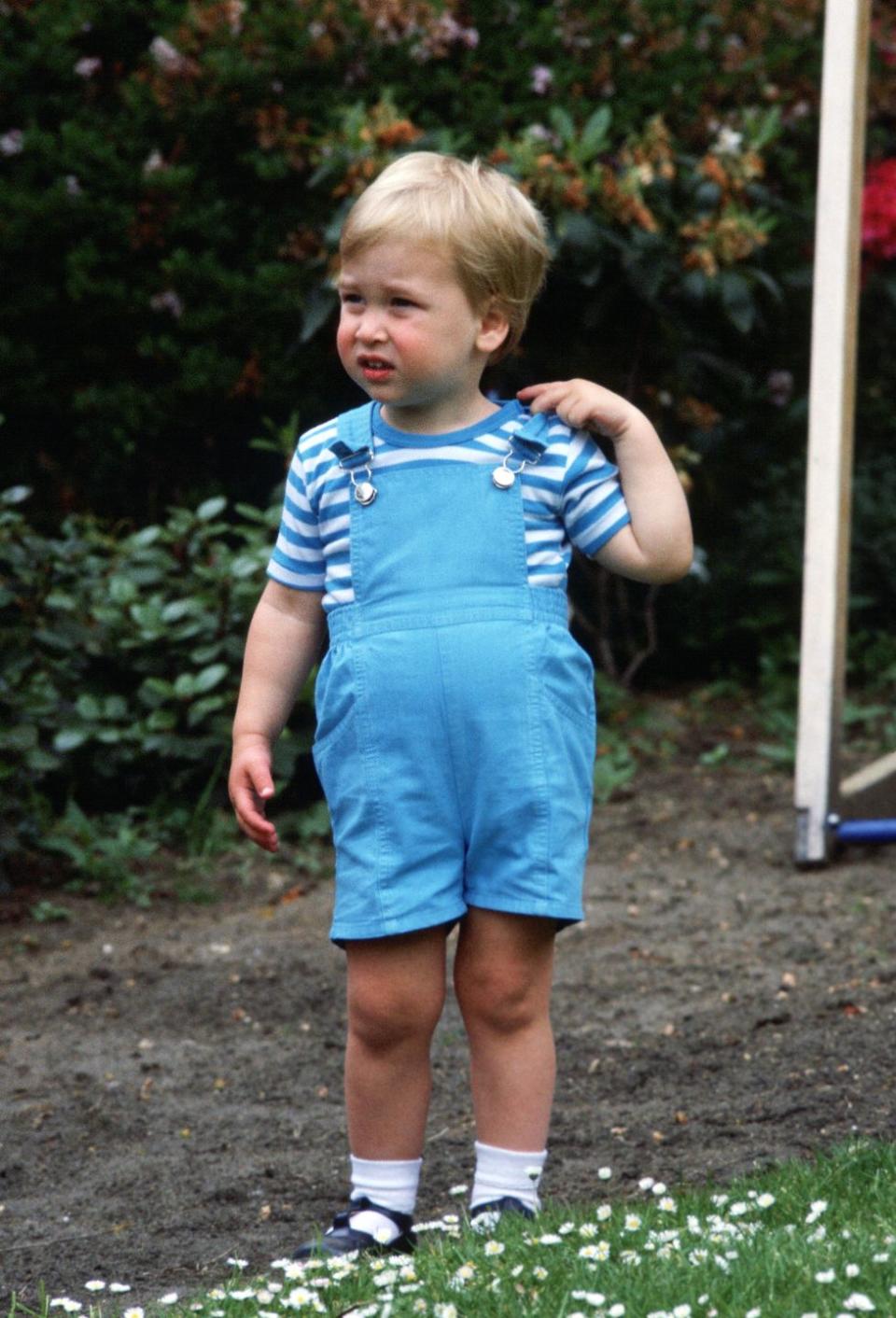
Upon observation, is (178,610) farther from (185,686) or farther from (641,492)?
(641,492)

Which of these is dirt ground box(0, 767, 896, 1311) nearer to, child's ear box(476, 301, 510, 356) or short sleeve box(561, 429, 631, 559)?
short sleeve box(561, 429, 631, 559)

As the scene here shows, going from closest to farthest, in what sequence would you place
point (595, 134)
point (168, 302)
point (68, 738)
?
point (68, 738)
point (595, 134)
point (168, 302)

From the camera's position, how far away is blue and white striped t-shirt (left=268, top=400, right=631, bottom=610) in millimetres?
2479

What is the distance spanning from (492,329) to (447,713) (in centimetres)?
53

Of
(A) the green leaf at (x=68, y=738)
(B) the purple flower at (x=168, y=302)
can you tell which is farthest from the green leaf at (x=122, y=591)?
(B) the purple flower at (x=168, y=302)

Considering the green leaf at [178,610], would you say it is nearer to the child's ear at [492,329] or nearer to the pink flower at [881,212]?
the child's ear at [492,329]

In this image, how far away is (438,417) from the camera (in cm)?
252

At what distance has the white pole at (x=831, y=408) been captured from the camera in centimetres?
432

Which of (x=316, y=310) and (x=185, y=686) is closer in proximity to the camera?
(x=185, y=686)

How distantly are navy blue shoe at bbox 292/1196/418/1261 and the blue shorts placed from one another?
16.5 inches

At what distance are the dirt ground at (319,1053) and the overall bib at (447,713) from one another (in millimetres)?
664

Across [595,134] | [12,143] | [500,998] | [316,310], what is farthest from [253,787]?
[12,143]

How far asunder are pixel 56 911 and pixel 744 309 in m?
2.86

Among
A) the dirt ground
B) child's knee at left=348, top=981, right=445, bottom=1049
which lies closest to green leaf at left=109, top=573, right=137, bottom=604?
the dirt ground
